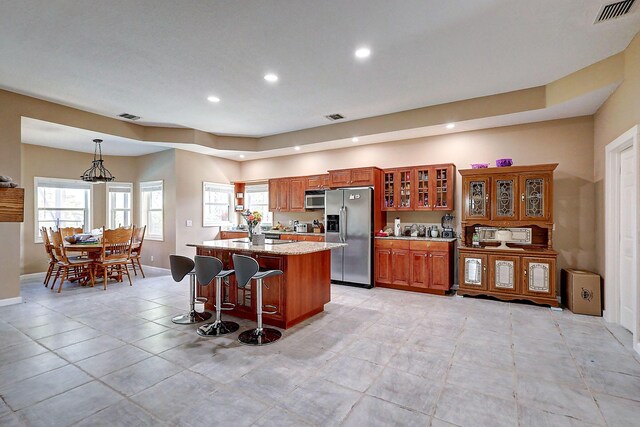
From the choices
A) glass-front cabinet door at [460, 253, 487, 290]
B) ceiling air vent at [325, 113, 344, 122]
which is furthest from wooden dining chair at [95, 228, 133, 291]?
glass-front cabinet door at [460, 253, 487, 290]

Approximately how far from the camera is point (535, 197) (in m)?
4.65

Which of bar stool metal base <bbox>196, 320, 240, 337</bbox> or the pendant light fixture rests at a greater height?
the pendant light fixture

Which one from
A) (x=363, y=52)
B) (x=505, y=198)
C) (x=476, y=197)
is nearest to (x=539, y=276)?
(x=505, y=198)

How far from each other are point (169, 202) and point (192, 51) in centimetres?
446

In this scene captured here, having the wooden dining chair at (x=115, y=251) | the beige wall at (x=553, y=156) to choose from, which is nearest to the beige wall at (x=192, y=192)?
the wooden dining chair at (x=115, y=251)

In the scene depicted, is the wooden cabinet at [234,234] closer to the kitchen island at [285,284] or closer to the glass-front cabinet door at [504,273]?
the kitchen island at [285,284]

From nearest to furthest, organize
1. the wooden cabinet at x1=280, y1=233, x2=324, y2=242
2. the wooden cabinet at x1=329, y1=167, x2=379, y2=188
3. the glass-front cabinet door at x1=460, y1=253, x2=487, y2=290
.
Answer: the glass-front cabinet door at x1=460, y1=253, x2=487, y2=290 < the wooden cabinet at x1=329, y1=167, x2=379, y2=188 < the wooden cabinet at x1=280, y1=233, x2=324, y2=242

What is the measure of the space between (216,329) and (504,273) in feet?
13.6

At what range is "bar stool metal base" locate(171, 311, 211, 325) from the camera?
3785 millimetres

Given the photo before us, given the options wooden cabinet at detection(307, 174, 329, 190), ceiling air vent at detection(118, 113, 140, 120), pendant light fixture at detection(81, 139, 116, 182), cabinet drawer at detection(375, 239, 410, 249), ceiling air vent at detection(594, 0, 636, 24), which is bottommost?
cabinet drawer at detection(375, 239, 410, 249)

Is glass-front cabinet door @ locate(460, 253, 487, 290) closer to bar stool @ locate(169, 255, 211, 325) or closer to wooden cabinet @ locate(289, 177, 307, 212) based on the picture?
wooden cabinet @ locate(289, 177, 307, 212)

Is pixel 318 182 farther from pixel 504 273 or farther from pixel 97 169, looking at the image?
pixel 97 169

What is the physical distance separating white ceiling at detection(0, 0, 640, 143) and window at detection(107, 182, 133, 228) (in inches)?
135

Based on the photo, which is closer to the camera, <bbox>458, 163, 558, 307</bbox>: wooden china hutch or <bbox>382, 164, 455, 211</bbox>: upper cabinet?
<bbox>458, 163, 558, 307</bbox>: wooden china hutch
